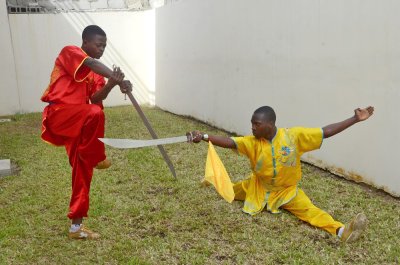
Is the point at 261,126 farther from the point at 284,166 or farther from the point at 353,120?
the point at 353,120

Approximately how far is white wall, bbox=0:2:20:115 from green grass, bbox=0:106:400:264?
18.1 ft

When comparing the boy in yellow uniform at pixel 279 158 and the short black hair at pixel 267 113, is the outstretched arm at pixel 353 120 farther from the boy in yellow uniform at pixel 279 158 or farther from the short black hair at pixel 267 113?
the short black hair at pixel 267 113

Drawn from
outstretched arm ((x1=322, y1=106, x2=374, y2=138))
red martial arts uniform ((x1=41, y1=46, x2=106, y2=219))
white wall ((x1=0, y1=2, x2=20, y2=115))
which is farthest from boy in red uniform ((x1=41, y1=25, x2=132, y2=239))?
white wall ((x1=0, y1=2, x2=20, y2=115))

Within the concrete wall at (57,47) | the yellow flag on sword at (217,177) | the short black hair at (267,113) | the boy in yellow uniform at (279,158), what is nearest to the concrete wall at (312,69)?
the boy in yellow uniform at (279,158)

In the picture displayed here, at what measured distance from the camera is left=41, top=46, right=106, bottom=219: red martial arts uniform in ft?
10.3

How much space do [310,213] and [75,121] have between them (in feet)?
6.93

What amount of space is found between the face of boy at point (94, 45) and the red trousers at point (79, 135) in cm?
41

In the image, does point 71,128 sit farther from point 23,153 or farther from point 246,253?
point 23,153

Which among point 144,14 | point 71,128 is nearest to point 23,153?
point 71,128

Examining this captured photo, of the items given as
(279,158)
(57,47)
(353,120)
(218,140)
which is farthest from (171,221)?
(57,47)

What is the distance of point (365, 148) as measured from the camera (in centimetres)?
455

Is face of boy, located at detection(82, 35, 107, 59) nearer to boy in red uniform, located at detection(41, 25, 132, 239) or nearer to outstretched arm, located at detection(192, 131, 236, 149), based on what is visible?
boy in red uniform, located at detection(41, 25, 132, 239)

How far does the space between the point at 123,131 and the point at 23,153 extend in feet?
6.95

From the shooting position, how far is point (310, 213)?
11.8ft
